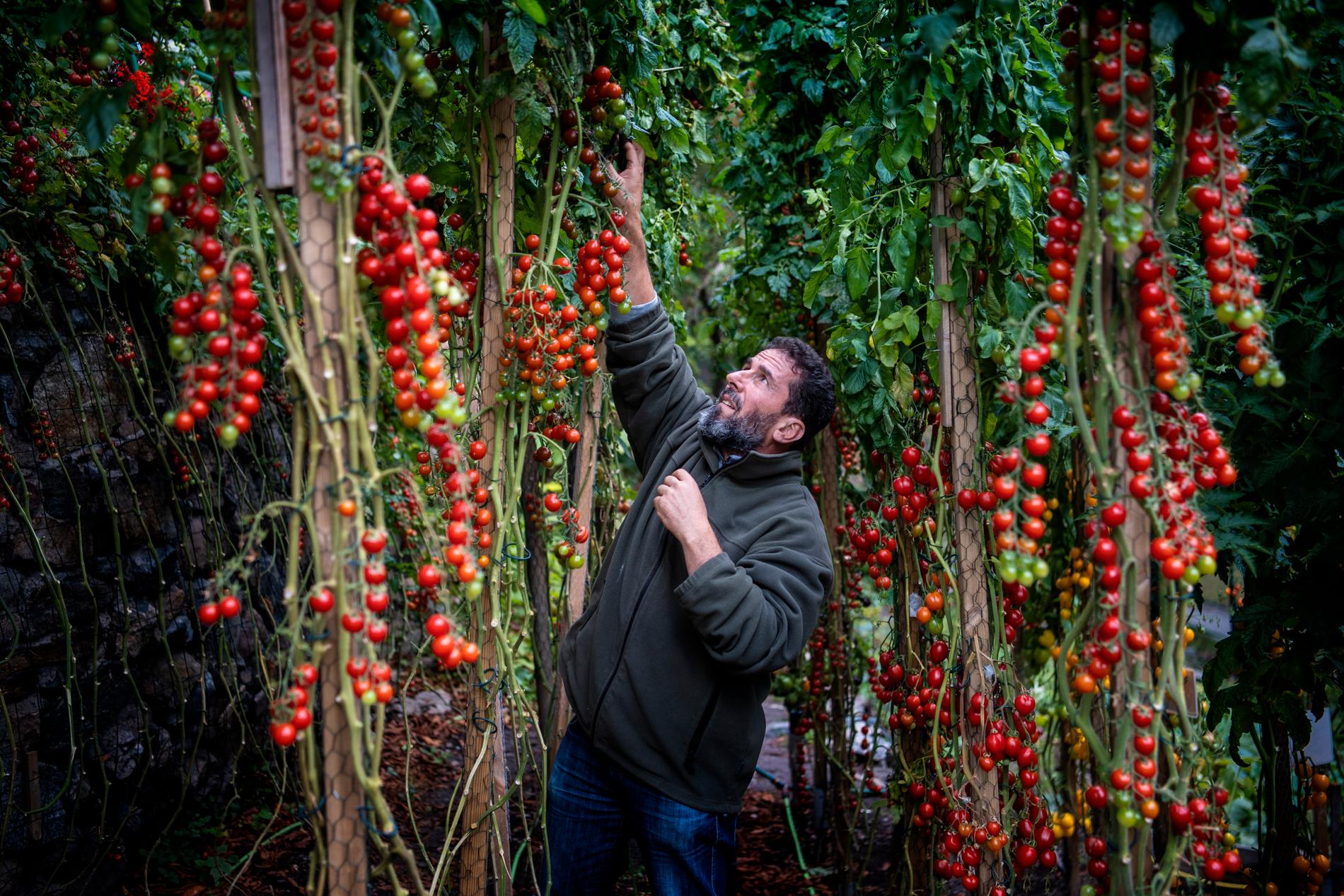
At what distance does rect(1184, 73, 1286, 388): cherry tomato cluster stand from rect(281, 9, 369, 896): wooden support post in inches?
44.8

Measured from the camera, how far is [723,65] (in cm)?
340

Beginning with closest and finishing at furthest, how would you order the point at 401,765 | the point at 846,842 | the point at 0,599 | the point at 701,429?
the point at 701,429
the point at 0,599
the point at 846,842
the point at 401,765

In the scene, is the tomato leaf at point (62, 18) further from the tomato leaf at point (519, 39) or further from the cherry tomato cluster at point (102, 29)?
the tomato leaf at point (519, 39)

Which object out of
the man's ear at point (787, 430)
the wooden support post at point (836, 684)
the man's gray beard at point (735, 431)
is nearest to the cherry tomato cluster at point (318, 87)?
the man's gray beard at point (735, 431)

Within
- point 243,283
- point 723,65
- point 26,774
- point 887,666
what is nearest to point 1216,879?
point 887,666

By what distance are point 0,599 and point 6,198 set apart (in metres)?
1.07

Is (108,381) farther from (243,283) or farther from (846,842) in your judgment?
(846,842)

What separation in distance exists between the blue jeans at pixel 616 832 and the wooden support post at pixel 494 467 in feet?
0.45

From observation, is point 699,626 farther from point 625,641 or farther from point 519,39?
point 519,39

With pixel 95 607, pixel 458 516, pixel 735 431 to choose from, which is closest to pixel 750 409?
pixel 735 431

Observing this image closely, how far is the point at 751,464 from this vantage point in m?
1.97

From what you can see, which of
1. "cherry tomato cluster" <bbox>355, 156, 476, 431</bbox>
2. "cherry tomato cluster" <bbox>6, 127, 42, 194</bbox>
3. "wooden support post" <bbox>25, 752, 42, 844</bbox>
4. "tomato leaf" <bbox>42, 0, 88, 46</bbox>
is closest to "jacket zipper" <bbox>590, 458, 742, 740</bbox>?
"cherry tomato cluster" <bbox>355, 156, 476, 431</bbox>

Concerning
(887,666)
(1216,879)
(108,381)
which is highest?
(108,381)

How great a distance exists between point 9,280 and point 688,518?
179 cm
